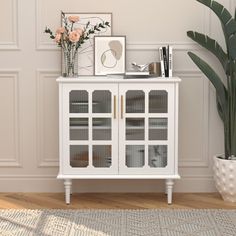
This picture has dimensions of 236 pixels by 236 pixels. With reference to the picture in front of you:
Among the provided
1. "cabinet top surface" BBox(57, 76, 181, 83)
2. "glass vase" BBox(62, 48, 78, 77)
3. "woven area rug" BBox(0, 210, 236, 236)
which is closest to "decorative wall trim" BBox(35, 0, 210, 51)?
"glass vase" BBox(62, 48, 78, 77)

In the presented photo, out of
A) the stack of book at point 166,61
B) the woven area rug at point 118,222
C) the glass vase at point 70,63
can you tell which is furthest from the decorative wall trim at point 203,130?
the glass vase at point 70,63

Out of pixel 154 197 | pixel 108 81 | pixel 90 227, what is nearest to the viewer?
pixel 90 227

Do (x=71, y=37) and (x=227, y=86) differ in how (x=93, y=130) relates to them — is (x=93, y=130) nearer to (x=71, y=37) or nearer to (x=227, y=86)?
(x=71, y=37)

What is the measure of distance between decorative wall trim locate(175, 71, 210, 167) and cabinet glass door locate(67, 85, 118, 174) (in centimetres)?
60

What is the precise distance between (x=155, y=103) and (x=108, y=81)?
0.34 m

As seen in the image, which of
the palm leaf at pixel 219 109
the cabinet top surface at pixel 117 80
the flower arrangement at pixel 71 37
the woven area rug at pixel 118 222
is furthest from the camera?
the palm leaf at pixel 219 109

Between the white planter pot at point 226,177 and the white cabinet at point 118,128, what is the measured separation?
0.30 meters

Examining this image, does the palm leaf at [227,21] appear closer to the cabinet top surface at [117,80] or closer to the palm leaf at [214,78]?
the palm leaf at [214,78]

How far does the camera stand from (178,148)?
4.61 metres

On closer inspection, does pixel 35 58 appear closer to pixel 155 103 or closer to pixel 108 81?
pixel 108 81

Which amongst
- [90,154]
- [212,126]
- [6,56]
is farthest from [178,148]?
[6,56]

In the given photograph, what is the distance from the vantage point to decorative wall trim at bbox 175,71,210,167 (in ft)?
15.0

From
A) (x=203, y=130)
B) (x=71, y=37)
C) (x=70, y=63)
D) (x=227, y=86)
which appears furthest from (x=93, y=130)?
(x=227, y=86)

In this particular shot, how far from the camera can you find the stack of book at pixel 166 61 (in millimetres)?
4395
